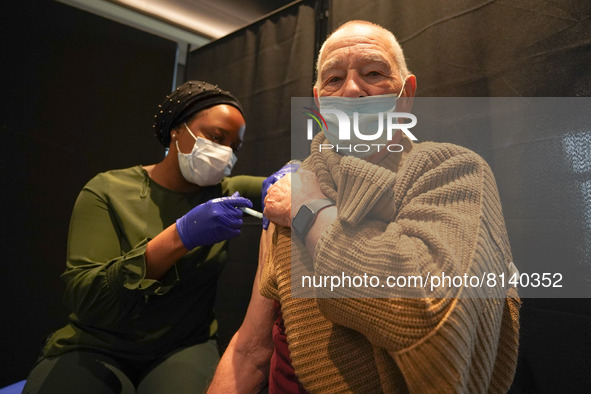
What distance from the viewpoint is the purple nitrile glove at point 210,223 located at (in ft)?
3.74

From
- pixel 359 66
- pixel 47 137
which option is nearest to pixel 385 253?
pixel 359 66

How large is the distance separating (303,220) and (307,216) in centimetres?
1

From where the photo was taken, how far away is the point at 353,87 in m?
0.80

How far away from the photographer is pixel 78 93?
208 cm

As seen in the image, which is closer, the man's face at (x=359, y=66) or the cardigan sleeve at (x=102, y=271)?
the man's face at (x=359, y=66)

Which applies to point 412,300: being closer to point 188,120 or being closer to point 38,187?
point 188,120

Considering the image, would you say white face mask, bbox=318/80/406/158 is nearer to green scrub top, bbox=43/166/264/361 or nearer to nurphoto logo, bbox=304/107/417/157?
nurphoto logo, bbox=304/107/417/157

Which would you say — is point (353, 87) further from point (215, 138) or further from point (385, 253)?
point (215, 138)

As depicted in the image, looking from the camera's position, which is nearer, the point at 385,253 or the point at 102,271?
the point at 385,253

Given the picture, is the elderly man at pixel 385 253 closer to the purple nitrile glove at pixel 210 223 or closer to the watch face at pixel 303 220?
the watch face at pixel 303 220

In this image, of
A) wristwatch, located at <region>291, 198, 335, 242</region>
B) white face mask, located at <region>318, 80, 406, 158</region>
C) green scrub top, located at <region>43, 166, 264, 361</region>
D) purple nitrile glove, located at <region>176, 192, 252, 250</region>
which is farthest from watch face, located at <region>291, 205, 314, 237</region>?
green scrub top, located at <region>43, 166, 264, 361</region>

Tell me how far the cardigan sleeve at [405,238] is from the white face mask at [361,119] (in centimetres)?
9

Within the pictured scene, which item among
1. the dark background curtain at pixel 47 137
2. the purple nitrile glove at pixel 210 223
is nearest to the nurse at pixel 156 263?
the purple nitrile glove at pixel 210 223

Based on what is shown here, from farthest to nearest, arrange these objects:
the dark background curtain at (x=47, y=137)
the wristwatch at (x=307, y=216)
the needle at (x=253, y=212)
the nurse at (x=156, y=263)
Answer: the dark background curtain at (x=47, y=137) < the nurse at (x=156, y=263) < the needle at (x=253, y=212) < the wristwatch at (x=307, y=216)
